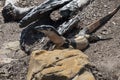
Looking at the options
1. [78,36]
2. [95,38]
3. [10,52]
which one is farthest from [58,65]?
[10,52]

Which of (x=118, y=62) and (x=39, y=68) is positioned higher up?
(x=39, y=68)

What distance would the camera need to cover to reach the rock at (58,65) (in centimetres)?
471

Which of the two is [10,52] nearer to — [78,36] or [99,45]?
[78,36]

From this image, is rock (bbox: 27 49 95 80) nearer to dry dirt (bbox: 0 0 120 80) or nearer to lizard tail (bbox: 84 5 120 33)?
dry dirt (bbox: 0 0 120 80)

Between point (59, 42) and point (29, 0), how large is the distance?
2.08 metres

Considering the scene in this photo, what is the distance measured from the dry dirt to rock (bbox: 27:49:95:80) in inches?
14.6

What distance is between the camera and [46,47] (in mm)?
5719

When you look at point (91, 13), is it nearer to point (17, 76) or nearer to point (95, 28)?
point (95, 28)

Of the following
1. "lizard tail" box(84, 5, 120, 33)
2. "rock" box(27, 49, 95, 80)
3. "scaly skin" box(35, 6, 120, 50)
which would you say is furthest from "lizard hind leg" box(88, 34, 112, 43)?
"rock" box(27, 49, 95, 80)

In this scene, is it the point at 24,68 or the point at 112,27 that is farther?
the point at 112,27

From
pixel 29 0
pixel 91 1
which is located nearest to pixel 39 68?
pixel 91 1

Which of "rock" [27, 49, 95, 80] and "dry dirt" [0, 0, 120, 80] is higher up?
"rock" [27, 49, 95, 80]

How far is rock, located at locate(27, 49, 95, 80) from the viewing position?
4711 millimetres

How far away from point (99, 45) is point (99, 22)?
1.66ft
